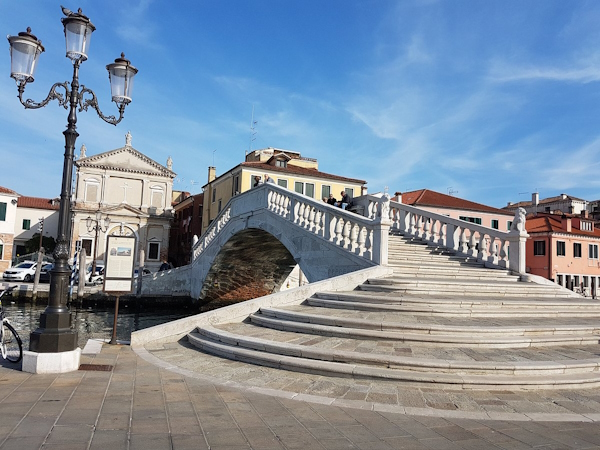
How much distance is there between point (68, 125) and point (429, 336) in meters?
5.58

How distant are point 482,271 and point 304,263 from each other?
4.45 meters

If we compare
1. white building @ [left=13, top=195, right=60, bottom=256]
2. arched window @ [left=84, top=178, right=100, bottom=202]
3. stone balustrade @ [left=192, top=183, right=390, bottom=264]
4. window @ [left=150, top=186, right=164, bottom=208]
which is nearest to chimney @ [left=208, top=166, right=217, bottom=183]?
window @ [left=150, top=186, right=164, bottom=208]

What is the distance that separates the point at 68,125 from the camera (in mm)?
6172

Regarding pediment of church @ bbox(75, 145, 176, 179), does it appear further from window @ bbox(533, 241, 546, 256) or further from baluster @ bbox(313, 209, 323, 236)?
baluster @ bbox(313, 209, 323, 236)

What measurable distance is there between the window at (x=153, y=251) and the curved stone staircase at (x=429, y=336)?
3820cm

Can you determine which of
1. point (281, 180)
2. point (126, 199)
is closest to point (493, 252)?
point (281, 180)

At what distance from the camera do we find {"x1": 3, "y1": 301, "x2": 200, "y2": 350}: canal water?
47.8 ft

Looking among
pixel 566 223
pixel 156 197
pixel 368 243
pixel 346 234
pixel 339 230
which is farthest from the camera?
pixel 156 197

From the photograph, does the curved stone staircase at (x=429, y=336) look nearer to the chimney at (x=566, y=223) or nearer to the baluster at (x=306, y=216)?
the baluster at (x=306, y=216)

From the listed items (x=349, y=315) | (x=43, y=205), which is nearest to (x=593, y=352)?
(x=349, y=315)

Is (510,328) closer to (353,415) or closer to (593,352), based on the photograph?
(593,352)

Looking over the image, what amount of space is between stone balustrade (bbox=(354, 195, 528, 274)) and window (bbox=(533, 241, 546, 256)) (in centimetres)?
2636

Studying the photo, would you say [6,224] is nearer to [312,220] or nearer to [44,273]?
[44,273]

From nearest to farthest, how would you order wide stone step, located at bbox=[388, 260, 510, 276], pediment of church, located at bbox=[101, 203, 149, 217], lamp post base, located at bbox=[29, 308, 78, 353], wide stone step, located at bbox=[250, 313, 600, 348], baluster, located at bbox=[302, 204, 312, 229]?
lamp post base, located at bbox=[29, 308, 78, 353] < wide stone step, located at bbox=[250, 313, 600, 348] < wide stone step, located at bbox=[388, 260, 510, 276] < baluster, located at bbox=[302, 204, 312, 229] < pediment of church, located at bbox=[101, 203, 149, 217]
